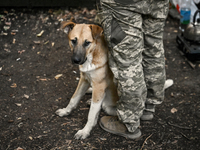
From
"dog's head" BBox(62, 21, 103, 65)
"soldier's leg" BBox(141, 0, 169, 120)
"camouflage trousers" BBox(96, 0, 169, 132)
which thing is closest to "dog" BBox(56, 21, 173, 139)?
"dog's head" BBox(62, 21, 103, 65)

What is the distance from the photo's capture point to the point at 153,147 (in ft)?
10.1

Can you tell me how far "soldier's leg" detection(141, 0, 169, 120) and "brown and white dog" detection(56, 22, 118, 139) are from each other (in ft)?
1.51

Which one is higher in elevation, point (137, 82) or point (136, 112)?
point (137, 82)

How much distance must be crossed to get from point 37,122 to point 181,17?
13.3 feet

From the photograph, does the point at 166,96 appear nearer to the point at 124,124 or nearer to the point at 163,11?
the point at 124,124

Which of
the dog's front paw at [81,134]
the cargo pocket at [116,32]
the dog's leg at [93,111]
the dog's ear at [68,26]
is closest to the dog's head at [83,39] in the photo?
the dog's ear at [68,26]

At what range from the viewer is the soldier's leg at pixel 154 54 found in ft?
9.45

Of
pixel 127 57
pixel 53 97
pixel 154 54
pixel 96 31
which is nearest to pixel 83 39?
pixel 96 31

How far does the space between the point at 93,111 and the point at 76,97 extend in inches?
16.2

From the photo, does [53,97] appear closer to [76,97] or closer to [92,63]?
[76,97]

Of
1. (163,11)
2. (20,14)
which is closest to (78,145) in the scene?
(163,11)

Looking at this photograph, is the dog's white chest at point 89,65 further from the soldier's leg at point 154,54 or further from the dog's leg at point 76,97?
the soldier's leg at point 154,54

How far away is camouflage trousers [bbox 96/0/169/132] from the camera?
8.41 ft

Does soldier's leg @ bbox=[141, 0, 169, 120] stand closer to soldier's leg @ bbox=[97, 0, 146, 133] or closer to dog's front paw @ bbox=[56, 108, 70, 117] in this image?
soldier's leg @ bbox=[97, 0, 146, 133]
